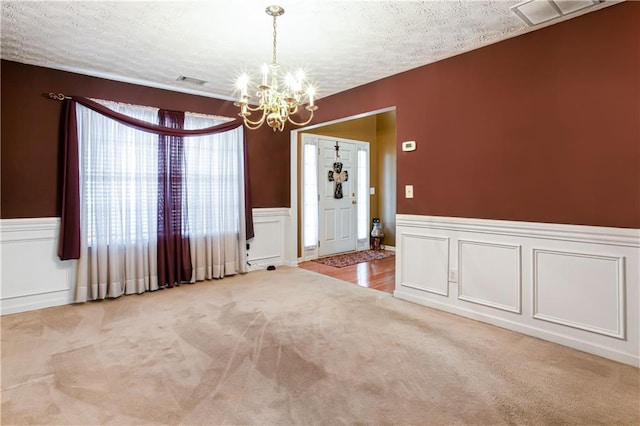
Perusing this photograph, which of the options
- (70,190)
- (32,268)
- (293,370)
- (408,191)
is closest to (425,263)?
(408,191)

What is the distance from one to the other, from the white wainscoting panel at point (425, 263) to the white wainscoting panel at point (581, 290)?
816mm

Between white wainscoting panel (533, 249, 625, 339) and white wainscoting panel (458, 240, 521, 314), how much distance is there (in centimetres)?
16

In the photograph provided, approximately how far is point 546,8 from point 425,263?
233cm

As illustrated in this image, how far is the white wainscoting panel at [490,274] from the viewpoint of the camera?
3018 mm

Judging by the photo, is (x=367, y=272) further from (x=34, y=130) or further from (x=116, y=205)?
(x=34, y=130)

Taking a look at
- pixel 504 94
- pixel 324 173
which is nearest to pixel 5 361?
pixel 504 94

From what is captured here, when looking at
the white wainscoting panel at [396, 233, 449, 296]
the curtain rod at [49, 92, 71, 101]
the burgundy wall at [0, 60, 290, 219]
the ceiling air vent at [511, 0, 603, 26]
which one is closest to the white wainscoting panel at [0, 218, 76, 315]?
the burgundy wall at [0, 60, 290, 219]

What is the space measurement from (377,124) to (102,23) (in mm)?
5252

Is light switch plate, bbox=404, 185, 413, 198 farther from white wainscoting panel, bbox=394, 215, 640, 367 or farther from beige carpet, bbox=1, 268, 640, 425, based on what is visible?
beige carpet, bbox=1, 268, 640, 425

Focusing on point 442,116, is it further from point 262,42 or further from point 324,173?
point 324,173

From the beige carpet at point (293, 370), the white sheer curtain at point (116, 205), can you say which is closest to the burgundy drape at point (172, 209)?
the white sheer curtain at point (116, 205)

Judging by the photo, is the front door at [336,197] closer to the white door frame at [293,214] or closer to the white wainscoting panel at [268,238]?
the white door frame at [293,214]

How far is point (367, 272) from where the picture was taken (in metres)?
5.15

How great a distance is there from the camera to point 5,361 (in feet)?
8.09
